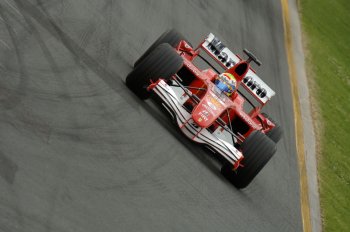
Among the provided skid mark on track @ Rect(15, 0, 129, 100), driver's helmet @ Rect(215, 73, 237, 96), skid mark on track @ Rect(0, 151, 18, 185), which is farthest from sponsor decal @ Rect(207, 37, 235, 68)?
skid mark on track @ Rect(0, 151, 18, 185)

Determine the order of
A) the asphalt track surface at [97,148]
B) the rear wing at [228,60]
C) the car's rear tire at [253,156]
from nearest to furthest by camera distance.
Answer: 1. the asphalt track surface at [97,148]
2. the car's rear tire at [253,156]
3. the rear wing at [228,60]

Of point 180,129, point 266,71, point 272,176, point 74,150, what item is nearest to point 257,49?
point 266,71

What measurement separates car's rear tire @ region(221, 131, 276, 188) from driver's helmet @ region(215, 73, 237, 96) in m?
1.20

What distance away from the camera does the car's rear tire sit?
12.2m

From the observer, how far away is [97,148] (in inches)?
404

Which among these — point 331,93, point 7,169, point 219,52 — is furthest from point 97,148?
point 331,93

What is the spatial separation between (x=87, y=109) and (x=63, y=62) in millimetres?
1142

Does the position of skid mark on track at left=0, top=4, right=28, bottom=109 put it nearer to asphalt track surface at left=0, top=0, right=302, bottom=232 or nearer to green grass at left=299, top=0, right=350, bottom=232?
asphalt track surface at left=0, top=0, right=302, bottom=232

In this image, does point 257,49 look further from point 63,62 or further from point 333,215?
point 63,62

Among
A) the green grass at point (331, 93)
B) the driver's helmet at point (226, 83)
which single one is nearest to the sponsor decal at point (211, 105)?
the driver's helmet at point (226, 83)

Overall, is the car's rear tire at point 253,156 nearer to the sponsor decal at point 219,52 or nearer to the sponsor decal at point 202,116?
the sponsor decal at point 202,116

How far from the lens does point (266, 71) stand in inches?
784

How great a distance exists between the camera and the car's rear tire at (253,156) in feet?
39.9

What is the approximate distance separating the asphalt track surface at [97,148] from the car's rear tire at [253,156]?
38cm
